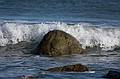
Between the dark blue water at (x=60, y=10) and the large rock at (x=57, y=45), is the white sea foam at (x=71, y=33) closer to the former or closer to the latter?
the large rock at (x=57, y=45)

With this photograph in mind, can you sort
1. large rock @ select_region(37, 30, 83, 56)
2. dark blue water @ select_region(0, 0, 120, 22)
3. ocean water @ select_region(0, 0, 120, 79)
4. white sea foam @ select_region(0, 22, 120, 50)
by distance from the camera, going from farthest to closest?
dark blue water @ select_region(0, 0, 120, 22)
white sea foam @ select_region(0, 22, 120, 50)
large rock @ select_region(37, 30, 83, 56)
ocean water @ select_region(0, 0, 120, 79)

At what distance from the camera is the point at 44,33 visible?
16.7 m

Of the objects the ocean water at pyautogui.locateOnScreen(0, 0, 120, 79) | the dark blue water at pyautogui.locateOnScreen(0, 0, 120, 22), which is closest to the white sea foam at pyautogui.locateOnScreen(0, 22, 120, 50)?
the ocean water at pyautogui.locateOnScreen(0, 0, 120, 79)

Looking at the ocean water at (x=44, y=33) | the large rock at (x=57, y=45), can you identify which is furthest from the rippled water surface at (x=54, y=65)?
the large rock at (x=57, y=45)

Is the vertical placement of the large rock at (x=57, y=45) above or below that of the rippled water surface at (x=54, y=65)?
above

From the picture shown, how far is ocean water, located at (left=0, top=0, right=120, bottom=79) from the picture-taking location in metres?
11.3

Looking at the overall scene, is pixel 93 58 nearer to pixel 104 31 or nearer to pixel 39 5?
pixel 104 31

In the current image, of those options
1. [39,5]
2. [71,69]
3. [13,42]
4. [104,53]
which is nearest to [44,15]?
[39,5]

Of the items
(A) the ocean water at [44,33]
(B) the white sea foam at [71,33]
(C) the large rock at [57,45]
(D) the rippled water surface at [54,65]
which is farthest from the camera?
(B) the white sea foam at [71,33]

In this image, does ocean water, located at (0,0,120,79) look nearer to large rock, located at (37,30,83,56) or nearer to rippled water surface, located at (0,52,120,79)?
rippled water surface, located at (0,52,120,79)

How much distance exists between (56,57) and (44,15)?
1081 cm

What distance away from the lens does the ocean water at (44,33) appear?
1133 centimetres

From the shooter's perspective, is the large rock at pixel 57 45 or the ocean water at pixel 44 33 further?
the large rock at pixel 57 45

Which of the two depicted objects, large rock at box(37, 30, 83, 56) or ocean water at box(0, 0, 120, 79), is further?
large rock at box(37, 30, 83, 56)
